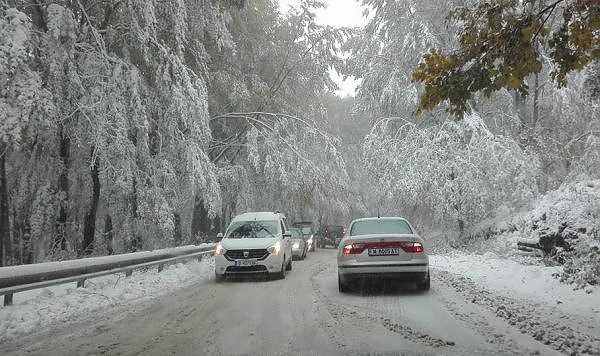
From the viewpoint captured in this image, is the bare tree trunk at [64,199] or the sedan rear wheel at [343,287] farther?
the bare tree trunk at [64,199]

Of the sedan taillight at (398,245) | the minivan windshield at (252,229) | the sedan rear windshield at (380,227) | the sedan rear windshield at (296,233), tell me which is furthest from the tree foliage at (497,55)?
the sedan rear windshield at (296,233)

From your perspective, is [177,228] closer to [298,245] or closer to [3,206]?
[298,245]

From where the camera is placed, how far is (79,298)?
9328 mm

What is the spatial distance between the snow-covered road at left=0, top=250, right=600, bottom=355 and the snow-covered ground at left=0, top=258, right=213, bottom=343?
36 centimetres

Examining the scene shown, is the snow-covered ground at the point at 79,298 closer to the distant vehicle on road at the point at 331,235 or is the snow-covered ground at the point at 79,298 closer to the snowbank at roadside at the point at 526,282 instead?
the snowbank at roadside at the point at 526,282

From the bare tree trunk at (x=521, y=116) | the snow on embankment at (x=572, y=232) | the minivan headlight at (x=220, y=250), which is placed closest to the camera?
the snow on embankment at (x=572, y=232)

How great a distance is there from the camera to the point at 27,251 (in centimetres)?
1686

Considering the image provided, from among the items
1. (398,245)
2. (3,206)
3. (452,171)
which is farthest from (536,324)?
(452,171)

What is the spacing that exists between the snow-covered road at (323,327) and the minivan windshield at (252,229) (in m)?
3.83

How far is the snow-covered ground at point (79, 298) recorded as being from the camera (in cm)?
731

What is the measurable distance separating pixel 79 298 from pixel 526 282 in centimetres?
884

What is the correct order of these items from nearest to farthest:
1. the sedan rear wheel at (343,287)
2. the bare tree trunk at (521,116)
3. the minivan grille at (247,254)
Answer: the sedan rear wheel at (343,287)
the minivan grille at (247,254)
the bare tree trunk at (521,116)

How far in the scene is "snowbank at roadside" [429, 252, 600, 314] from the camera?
27.8 ft

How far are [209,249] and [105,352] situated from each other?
13.1 m
